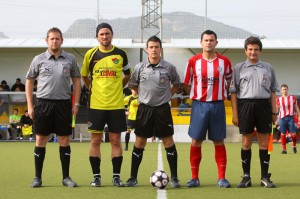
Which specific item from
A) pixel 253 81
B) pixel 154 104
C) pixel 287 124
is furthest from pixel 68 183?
pixel 287 124

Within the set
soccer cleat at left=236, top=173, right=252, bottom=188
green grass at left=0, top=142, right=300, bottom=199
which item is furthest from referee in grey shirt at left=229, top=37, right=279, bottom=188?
green grass at left=0, top=142, right=300, bottom=199

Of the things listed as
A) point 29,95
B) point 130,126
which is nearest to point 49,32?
point 29,95

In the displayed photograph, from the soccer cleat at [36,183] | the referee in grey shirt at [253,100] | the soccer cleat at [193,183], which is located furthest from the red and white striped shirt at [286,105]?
the soccer cleat at [36,183]

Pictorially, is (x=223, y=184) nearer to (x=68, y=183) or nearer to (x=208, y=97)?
(x=208, y=97)

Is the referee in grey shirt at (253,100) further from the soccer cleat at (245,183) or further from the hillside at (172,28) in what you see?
the hillside at (172,28)

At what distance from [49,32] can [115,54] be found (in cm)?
91

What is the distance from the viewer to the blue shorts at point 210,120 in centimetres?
831

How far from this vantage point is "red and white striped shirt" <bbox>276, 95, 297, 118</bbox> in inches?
669

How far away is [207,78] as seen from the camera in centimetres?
831

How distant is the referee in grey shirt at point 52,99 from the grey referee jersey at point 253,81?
7.26ft

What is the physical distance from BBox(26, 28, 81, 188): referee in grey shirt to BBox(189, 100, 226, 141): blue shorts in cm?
168

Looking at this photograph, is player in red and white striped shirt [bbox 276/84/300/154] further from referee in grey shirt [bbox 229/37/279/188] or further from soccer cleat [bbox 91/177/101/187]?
soccer cleat [bbox 91/177/101/187]

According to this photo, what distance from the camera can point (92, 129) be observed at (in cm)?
838

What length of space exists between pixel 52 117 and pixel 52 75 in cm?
55
